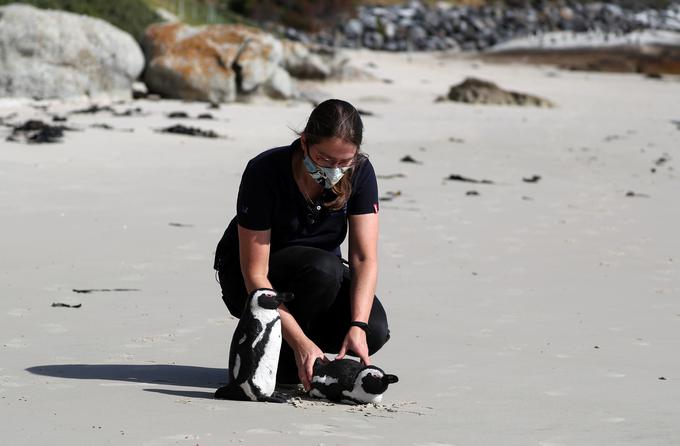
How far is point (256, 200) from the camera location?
Answer: 4.37 meters

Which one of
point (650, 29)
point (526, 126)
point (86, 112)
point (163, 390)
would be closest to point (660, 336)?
point (163, 390)

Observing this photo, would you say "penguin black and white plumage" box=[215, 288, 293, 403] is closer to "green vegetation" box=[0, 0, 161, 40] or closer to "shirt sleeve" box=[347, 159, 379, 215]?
"shirt sleeve" box=[347, 159, 379, 215]

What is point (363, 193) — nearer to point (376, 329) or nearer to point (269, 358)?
point (376, 329)

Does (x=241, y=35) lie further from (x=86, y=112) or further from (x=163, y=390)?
(x=163, y=390)

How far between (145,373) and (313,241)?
0.79 metres

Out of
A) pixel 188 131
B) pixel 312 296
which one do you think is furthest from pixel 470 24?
pixel 312 296

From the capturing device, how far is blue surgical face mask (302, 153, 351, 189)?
4250mm

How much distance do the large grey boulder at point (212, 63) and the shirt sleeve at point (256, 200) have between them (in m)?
14.5

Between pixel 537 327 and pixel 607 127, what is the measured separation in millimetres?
13152

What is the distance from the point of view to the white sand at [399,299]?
154 inches

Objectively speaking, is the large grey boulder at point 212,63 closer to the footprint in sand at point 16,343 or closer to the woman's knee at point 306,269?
the footprint in sand at point 16,343

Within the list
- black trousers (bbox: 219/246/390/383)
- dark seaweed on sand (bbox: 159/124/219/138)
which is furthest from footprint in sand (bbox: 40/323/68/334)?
dark seaweed on sand (bbox: 159/124/219/138)

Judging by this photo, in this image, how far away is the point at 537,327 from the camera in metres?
5.81

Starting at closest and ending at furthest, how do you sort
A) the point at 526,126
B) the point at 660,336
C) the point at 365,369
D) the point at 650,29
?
the point at 365,369, the point at 660,336, the point at 526,126, the point at 650,29
